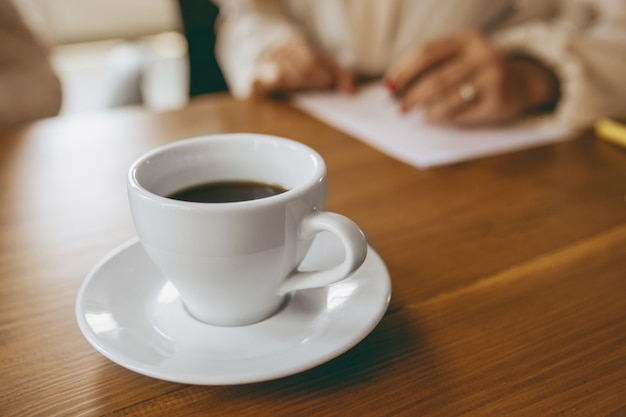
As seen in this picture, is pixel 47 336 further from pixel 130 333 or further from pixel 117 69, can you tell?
pixel 117 69

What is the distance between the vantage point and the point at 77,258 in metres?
0.39

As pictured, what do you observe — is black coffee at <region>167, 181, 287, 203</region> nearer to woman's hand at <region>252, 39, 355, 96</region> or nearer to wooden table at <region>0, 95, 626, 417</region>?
wooden table at <region>0, 95, 626, 417</region>

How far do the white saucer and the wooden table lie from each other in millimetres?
18

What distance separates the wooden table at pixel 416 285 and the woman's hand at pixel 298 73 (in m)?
0.18

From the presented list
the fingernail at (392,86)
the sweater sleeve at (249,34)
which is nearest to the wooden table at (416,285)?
the fingernail at (392,86)

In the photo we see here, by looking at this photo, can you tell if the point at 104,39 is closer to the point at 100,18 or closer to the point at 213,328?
the point at 100,18

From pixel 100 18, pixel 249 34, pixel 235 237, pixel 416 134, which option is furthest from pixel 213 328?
pixel 100 18

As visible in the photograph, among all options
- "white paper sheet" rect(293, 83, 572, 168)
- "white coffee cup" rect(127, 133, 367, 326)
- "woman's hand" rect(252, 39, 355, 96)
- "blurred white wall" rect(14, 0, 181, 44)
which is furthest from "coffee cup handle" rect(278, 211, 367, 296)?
"blurred white wall" rect(14, 0, 181, 44)

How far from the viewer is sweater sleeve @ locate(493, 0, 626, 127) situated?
628 mm

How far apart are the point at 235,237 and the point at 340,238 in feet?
0.17

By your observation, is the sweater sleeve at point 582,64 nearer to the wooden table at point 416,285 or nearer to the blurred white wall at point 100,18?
the wooden table at point 416,285

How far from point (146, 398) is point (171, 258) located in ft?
0.22

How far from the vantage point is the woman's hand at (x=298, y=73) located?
0.77 metres

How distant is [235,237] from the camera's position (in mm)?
263
